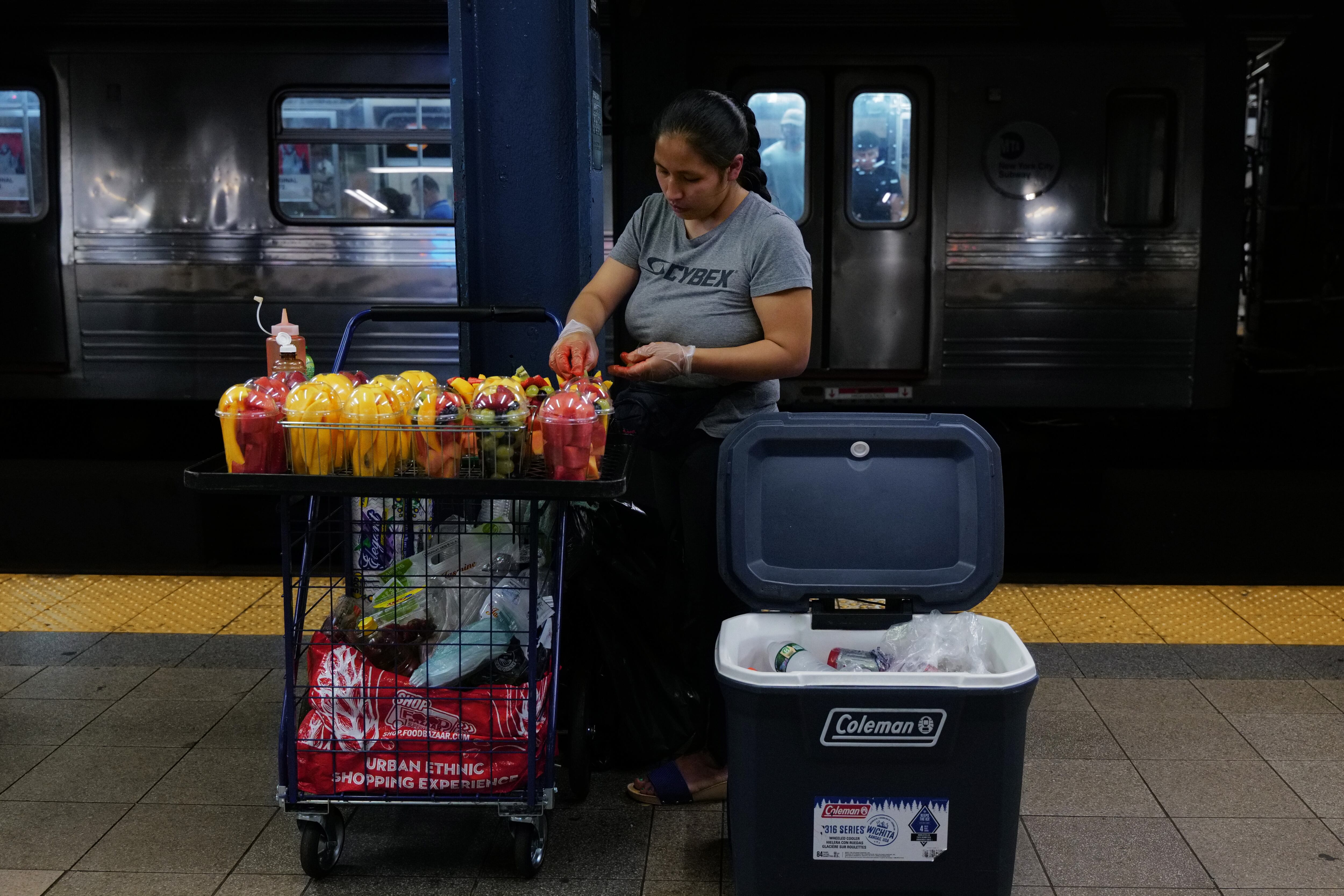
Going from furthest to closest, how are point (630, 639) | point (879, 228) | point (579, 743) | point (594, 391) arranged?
point (879, 228)
point (630, 639)
point (579, 743)
point (594, 391)

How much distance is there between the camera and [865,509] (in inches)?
94.9

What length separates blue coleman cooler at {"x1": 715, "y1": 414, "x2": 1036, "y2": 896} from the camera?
219cm

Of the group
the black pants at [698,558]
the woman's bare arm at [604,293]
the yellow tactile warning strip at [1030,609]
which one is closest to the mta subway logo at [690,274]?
the woman's bare arm at [604,293]

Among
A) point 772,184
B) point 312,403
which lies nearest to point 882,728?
point 312,403

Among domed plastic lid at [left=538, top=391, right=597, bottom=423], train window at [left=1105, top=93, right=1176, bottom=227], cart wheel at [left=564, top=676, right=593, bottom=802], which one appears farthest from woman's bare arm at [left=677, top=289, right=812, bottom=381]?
train window at [left=1105, top=93, right=1176, bottom=227]

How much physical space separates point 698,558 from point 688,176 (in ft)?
2.90

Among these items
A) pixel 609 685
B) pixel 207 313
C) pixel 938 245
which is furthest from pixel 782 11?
pixel 609 685

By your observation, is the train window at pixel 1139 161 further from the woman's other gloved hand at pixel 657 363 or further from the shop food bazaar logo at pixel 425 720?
the shop food bazaar logo at pixel 425 720

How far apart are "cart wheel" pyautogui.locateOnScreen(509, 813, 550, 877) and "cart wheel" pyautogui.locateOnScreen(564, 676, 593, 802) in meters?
0.25

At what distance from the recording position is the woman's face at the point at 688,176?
2.56 m

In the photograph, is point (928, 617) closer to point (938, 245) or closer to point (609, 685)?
point (609, 685)

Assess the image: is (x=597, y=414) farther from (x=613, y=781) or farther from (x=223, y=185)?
(x=223, y=185)

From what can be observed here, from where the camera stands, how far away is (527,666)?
2.55 metres

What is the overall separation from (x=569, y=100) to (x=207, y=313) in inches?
139
